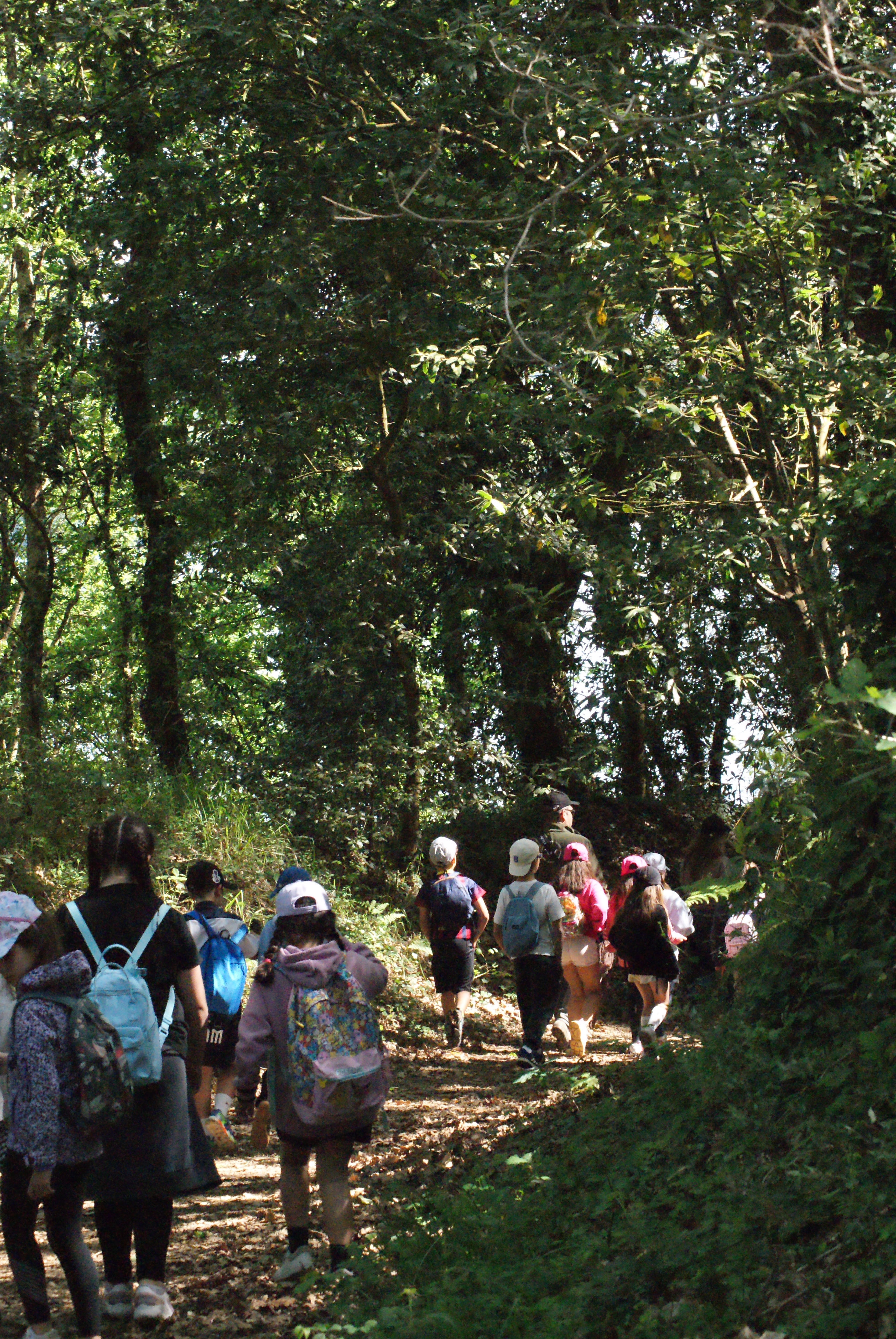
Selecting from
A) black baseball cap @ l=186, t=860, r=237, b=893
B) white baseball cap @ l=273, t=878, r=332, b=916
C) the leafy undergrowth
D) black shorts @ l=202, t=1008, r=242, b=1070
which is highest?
black baseball cap @ l=186, t=860, r=237, b=893

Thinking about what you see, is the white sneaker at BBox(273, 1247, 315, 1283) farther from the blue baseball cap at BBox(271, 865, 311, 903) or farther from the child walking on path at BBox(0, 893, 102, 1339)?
the blue baseball cap at BBox(271, 865, 311, 903)

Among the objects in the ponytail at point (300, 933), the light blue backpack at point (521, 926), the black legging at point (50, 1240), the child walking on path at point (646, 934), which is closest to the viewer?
the black legging at point (50, 1240)

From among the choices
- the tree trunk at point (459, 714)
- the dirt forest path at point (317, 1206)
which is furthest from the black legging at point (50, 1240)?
the tree trunk at point (459, 714)

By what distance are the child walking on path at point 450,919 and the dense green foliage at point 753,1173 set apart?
428 centimetres

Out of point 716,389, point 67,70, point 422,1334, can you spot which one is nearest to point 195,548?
Answer: point 67,70

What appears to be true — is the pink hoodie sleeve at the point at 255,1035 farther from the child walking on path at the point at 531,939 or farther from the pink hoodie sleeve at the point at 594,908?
the pink hoodie sleeve at the point at 594,908

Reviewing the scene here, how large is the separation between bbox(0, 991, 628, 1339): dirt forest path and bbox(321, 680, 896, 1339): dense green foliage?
1.98 feet

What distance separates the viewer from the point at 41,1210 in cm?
806

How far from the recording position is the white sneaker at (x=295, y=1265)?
5910 mm

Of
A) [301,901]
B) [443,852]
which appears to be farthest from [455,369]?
[301,901]

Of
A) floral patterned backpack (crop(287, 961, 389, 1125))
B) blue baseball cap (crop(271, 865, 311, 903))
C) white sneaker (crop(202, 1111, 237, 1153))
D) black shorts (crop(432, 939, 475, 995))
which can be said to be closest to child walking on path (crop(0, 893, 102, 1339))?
floral patterned backpack (crop(287, 961, 389, 1125))

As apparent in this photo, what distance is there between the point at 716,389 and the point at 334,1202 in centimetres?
581

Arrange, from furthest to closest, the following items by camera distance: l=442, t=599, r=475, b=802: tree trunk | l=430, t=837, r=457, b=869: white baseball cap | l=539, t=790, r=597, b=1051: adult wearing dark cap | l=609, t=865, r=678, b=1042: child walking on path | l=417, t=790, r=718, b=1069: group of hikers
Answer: l=442, t=599, r=475, b=802: tree trunk < l=539, t=790, r=597, b=1051: adult wearing dark cap < l=430, t=837, r=457, b=869: white baseball cap < l=417, t=790, r=718, b=1069: group of hikers < l=609, t=865, r=678, b=1042: child walking on path

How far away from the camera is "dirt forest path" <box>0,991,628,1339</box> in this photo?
5727 millimetres
